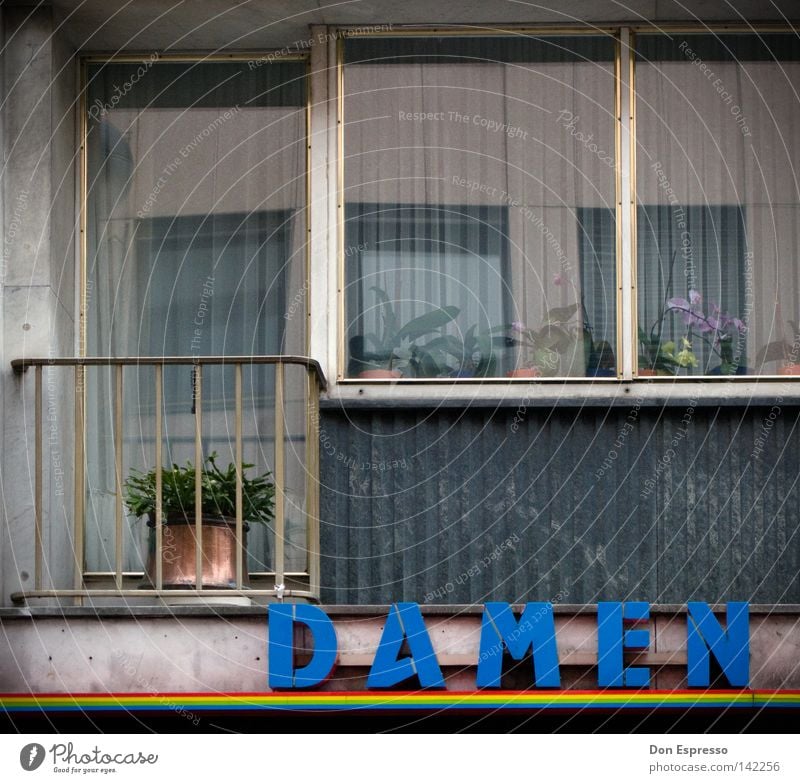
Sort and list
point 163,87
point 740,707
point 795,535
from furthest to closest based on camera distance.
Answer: point 163,87 < point 795,535 < point 740,707

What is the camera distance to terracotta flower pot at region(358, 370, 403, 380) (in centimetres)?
920

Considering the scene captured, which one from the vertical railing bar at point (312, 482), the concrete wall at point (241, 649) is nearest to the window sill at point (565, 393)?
the vertical railing bar at point (312, 482)

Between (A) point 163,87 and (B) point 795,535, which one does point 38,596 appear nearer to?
(A) point 163,87

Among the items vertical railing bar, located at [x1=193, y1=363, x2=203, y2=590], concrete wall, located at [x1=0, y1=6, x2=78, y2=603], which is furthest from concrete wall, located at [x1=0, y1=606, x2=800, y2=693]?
concrete wall, located at [x1=0, y1=6, x2=78, y2=603]

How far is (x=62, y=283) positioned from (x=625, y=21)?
12.0 ft

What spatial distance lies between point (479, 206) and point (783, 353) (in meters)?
1.96

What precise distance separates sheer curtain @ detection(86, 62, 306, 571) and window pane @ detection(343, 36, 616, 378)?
0.41 meters

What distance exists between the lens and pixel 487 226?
30.7ft

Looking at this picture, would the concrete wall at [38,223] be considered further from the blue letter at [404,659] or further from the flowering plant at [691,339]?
the flowering plant at [691,339]

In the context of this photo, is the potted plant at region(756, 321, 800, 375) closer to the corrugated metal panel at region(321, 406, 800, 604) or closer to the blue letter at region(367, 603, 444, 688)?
the corrugated metal panel at region(321, 406, 800, 604)

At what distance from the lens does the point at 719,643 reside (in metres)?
7.67
